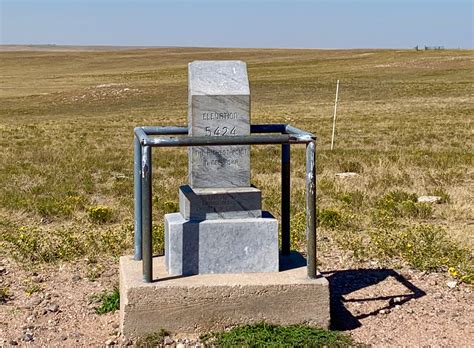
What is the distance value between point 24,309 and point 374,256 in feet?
12.6

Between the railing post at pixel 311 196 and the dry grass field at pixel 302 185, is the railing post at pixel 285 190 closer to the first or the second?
the railing post at pixel 311 196

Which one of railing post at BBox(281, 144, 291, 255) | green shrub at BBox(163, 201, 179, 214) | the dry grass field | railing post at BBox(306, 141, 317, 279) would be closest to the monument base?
railing post at BBox(306, 141, 317, 279)

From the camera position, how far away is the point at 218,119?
6227 millimetres

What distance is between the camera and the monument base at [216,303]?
5770 mm

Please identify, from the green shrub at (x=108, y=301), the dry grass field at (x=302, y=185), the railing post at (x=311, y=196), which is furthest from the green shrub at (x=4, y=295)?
the railing post at (x=311, y=196)

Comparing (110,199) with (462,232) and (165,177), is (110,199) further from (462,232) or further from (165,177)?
(462,232)

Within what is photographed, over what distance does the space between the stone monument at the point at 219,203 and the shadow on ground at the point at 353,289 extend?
72cm

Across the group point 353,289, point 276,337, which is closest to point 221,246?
point 276,337

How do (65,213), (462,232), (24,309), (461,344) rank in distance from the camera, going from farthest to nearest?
(65,213), (462,232), (24,309), (461,344)

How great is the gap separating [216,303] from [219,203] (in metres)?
0.86

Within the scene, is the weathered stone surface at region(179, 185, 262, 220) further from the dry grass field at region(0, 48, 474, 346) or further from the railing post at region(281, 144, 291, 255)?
the dry grass field at region(0, 48, 474, 346)

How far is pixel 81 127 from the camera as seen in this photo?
30672 mm

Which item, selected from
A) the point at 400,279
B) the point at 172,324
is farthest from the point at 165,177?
the point at 172,324

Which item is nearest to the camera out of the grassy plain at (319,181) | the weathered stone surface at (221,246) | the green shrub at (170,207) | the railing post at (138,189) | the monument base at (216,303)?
the monument base at (216,303)
